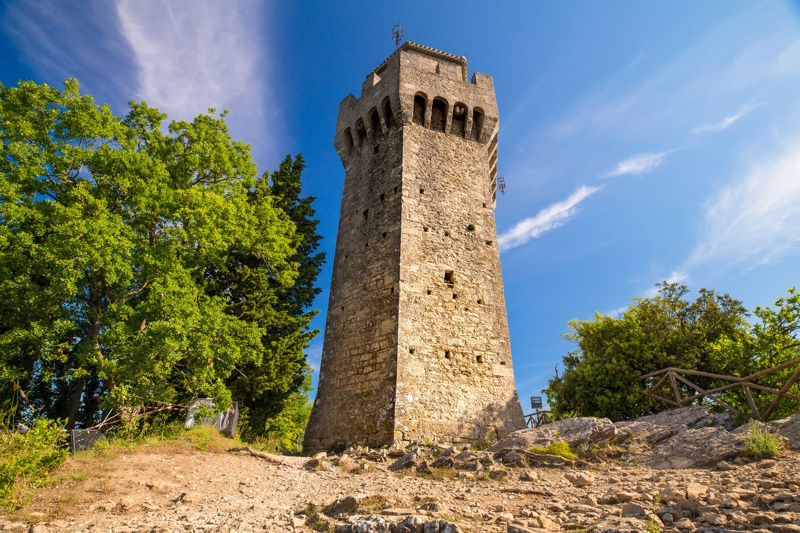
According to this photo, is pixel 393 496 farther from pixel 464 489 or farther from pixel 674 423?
pixel 674 423

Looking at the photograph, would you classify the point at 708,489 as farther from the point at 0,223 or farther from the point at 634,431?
the point at 0,223

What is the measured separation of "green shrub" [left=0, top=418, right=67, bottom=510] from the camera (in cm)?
519

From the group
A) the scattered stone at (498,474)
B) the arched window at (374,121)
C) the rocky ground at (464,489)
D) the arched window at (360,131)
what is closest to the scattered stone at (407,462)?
the rocky ground at (464,489)

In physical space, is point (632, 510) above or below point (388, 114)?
below

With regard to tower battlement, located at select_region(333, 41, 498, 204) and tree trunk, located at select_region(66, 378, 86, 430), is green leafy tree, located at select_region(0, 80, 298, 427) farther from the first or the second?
tower battlement, located at select_region(333, 41, 498, 204)

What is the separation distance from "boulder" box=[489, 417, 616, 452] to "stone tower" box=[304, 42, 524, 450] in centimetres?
199

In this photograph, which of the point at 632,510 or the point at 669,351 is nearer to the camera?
the point at 632,510

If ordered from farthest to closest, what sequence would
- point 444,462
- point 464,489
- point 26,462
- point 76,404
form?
point 76,404
point 444,462
point 464,489
point 26,462

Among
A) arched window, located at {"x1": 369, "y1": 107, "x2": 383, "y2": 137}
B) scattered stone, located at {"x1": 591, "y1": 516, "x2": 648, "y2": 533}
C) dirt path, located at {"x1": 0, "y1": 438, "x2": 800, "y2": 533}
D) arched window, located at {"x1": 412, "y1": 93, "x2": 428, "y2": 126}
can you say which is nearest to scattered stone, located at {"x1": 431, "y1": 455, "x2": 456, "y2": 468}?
dirt path, located at {"x1": 0, "y1": 438, "x2": 800, "y2": 533}

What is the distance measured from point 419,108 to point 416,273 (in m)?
6.68

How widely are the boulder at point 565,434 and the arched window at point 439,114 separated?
10.7 metres

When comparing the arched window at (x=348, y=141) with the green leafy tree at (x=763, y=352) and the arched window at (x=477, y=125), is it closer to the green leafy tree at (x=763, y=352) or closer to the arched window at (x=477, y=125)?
the arched window at (x=477, y=125)

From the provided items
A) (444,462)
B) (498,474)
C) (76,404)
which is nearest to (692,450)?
(498,474)

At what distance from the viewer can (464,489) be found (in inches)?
240
